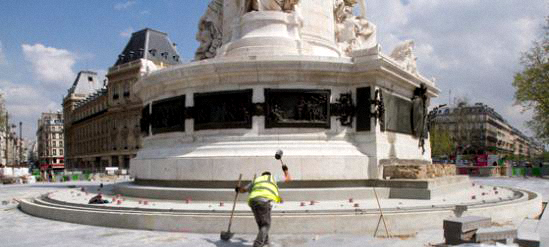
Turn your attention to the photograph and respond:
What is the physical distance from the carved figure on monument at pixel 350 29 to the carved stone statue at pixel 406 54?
1.81 m

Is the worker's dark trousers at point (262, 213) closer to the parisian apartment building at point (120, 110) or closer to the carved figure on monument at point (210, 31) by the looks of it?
the carved figure on monument at point (210, 31)

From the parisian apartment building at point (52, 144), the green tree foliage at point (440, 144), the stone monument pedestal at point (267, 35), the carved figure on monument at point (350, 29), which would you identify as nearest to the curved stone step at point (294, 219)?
the stone monument pedestal at point (267, 35)

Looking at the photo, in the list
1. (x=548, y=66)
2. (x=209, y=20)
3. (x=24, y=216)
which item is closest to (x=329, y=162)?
(x=24, y=216)

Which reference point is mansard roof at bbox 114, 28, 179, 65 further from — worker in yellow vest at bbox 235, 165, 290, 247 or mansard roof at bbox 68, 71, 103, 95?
worker in yellow vest at bbox 235, 165, 290, 247

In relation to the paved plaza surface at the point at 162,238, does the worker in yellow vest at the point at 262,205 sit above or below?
above

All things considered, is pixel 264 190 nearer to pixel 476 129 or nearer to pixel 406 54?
pixel 406 54

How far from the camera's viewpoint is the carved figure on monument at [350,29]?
19.6 metres

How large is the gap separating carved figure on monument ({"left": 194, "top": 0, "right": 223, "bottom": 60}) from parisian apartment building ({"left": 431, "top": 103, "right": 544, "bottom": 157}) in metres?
49.2

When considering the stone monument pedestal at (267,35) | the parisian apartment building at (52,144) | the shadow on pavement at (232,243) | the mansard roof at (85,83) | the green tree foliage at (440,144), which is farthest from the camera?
the parisian apartment building at (52,144)

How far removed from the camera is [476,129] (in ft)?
327

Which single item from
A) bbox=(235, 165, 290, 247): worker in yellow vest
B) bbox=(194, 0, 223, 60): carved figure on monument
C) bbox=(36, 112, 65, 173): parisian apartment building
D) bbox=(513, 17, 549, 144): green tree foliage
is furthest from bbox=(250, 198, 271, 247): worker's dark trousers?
bbox=(36, 112, 65, 173): parisian apartment building

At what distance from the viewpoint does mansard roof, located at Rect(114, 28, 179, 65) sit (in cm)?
7475

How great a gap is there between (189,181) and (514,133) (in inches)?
6085

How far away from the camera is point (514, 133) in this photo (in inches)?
5817
